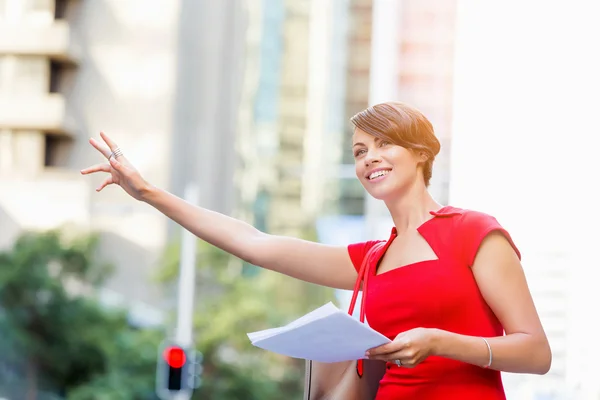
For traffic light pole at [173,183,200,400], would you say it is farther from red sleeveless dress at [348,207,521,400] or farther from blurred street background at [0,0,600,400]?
red sleeveless dress at [348,207,521,400]

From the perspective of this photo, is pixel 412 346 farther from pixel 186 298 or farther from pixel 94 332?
pixel 94 332

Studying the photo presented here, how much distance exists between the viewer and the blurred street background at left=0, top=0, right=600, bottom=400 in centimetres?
→ 347

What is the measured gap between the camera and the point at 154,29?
29.6m

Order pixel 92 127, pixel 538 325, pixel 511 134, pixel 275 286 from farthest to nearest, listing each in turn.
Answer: pixel 92 127
pixel 275 286
pixel 511 134
pixel 538 325

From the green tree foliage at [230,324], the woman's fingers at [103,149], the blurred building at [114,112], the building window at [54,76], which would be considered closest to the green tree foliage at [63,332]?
the green tree foliage at [230,324]

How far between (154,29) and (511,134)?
27037mm

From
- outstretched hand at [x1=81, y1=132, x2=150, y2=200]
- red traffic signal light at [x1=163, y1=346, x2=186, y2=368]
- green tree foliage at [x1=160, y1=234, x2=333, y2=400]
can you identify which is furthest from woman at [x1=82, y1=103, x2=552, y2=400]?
green tree foliage at [x1=160, y1=234, x2=333, y2=400]

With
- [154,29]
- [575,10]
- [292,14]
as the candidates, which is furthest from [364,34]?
[575,10]

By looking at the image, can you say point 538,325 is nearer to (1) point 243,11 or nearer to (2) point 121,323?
(2) point 121,323

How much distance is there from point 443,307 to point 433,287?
0.11ft

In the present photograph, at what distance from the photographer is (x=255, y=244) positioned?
1879mm

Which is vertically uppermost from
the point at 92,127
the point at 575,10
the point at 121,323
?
the point at 575,10

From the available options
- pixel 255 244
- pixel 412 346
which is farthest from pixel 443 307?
pixel 255 244

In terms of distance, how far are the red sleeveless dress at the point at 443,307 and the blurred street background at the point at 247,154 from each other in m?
0.34
